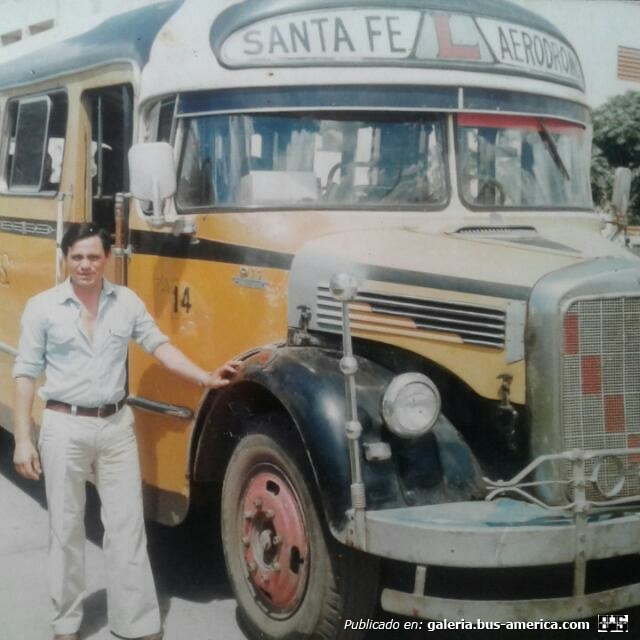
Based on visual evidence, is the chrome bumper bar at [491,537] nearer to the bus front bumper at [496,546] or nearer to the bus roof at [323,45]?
the bus front bumper at [496,546]

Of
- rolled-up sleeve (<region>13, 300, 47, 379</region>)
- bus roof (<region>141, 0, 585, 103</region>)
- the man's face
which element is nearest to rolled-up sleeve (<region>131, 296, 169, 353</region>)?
the man's face

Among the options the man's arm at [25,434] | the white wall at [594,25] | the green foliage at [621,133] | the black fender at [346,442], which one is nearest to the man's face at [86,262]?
the man's arm at [25,434]

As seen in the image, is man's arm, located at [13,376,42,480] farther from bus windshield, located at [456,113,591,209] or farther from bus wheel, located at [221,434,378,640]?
bus windshield, located at [456,113,591,209]

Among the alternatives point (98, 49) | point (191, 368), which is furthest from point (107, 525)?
point (98, 49)

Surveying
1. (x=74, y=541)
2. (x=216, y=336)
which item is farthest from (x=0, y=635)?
(x=216, y=336)

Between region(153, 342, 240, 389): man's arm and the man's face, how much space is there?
0.40 meters

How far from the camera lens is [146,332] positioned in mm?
4441

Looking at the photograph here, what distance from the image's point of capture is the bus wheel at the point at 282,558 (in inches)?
148

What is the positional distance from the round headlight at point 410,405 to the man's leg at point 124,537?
1231mm

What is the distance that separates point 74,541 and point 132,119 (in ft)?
6.56

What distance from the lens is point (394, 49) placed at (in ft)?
14.9

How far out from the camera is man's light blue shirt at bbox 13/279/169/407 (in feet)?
13.8

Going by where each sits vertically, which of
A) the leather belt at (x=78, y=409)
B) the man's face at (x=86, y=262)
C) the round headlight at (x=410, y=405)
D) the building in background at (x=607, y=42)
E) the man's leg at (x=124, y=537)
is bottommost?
the man's leg at (x=124, y=537)

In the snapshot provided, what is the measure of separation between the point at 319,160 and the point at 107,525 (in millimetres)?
1751
